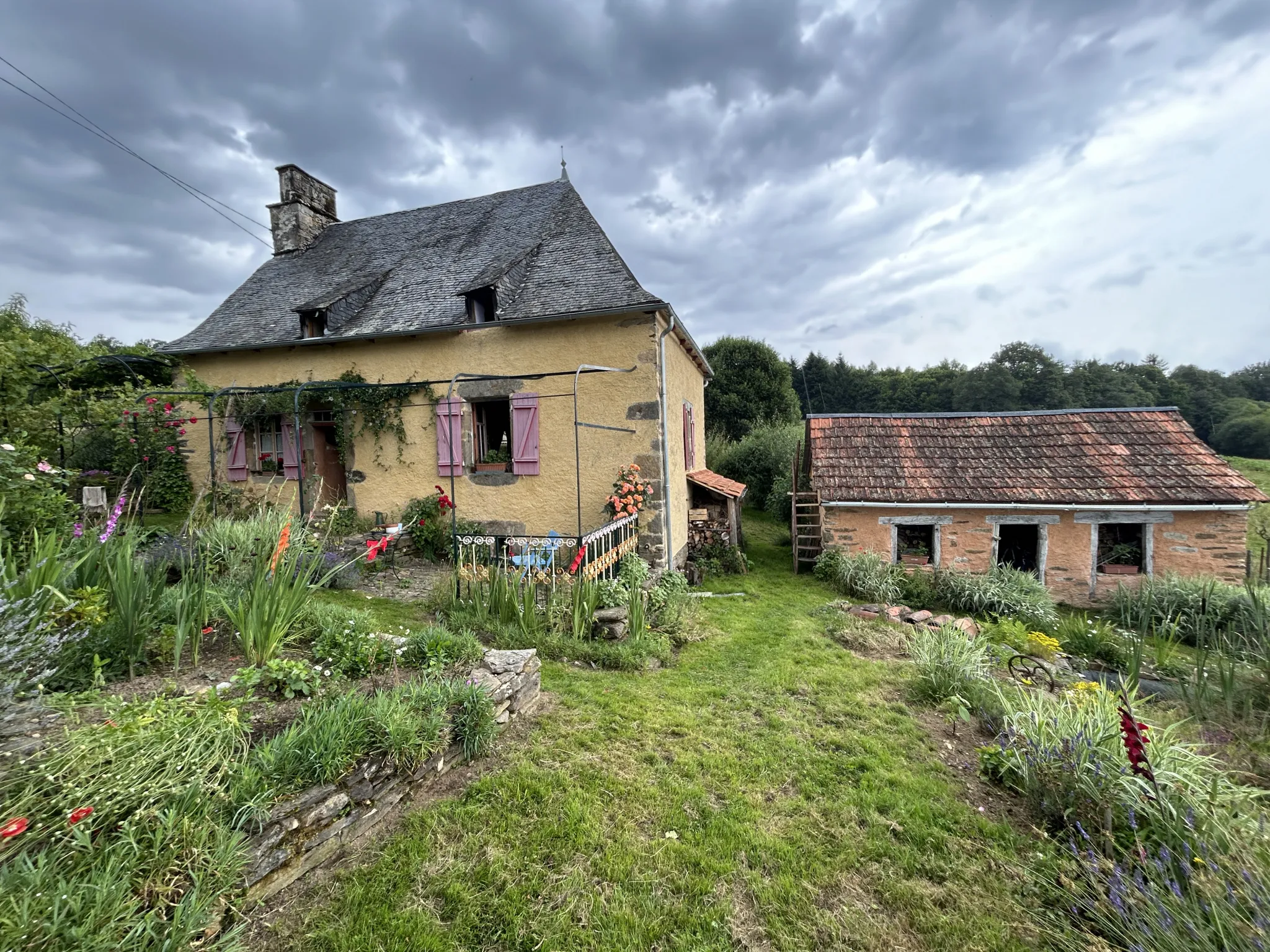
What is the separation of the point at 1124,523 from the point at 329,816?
12057mm

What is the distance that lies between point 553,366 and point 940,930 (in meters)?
7.50

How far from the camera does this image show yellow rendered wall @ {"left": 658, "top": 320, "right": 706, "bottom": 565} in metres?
8.41

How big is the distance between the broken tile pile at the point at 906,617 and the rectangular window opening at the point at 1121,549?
4.16 meters

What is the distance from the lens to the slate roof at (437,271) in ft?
26.9

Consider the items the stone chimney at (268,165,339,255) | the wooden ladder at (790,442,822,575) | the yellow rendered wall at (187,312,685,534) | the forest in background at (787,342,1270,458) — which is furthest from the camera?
the forest in background at (787,342,1270,458)

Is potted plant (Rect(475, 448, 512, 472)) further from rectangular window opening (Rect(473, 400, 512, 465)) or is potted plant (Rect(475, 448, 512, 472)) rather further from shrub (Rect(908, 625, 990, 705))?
shrub (Rect(908, 625, 990, 705))

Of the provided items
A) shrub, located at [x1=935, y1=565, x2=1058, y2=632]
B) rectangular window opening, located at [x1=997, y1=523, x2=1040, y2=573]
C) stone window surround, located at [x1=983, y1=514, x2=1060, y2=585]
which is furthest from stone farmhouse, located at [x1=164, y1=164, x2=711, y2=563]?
rectangular window opening, located at [x1=997, y1=523, x2=1040, y2=573]

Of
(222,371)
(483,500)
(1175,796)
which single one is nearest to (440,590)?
(483,500)

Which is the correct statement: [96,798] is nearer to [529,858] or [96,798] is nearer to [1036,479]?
[529,858]

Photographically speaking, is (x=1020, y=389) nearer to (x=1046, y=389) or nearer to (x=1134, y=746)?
(x=1046, y=389)

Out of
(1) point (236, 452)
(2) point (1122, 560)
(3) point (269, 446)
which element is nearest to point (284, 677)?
(3) point (269, 446)

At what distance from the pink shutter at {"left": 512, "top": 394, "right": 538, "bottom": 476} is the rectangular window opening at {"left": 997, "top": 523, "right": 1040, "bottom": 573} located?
8383 mm

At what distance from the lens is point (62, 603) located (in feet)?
9.68

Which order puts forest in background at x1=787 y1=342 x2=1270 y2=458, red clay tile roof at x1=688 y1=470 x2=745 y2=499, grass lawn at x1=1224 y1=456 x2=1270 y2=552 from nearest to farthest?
red clay tile roof at x1=688 y1=470 x2=745 y2=499, grass lawn at x1=1224 y1=456 x2=1270 y2=552, forest in background at x1=787 y1=342 x2=1270 y2=458
